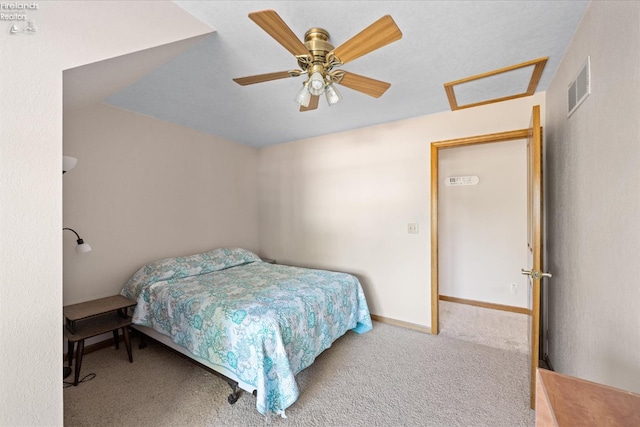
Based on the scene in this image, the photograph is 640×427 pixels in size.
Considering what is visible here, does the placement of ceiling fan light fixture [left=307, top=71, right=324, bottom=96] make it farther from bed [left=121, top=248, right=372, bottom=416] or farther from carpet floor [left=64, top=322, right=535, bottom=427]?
carpet floor [left=64, top=322, right=535, bottom=427]

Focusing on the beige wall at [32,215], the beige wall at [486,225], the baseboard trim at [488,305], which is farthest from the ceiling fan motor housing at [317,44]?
the baseboard trim at [488,305]

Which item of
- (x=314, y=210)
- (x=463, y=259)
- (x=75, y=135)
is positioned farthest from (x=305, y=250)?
(x=75, y=135)

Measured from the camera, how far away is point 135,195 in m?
2.79

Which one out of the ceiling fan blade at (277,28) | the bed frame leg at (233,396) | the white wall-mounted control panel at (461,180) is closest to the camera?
the ceiling fan blade at (277,28)

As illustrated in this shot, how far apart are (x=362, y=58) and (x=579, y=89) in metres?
1.25

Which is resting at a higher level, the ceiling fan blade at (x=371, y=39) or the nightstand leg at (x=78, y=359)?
the ceiling fan blade at (x=371, y=39)

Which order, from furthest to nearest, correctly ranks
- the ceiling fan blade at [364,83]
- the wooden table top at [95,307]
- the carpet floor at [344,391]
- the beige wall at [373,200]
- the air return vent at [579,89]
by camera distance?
the beige wall at [373,200], the wooden table top at [95,307], the carpet floor at [344,391], the ceiling fan blade at [364,83], the air return vent at [579,89]

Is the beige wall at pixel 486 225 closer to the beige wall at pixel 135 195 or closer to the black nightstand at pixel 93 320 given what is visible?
the beige wall at pixel 135 195

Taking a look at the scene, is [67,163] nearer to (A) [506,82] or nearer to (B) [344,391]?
(B) [344,391]

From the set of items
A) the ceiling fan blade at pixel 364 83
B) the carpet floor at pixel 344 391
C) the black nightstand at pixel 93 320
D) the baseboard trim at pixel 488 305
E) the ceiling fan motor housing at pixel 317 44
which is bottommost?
the carpet floor at pixel 344 391

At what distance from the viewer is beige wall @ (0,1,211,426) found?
90 cm

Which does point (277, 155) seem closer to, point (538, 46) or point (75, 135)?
point (75, 135)

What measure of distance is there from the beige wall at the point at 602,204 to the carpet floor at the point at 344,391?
54cm

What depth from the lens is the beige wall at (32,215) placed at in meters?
0.90
